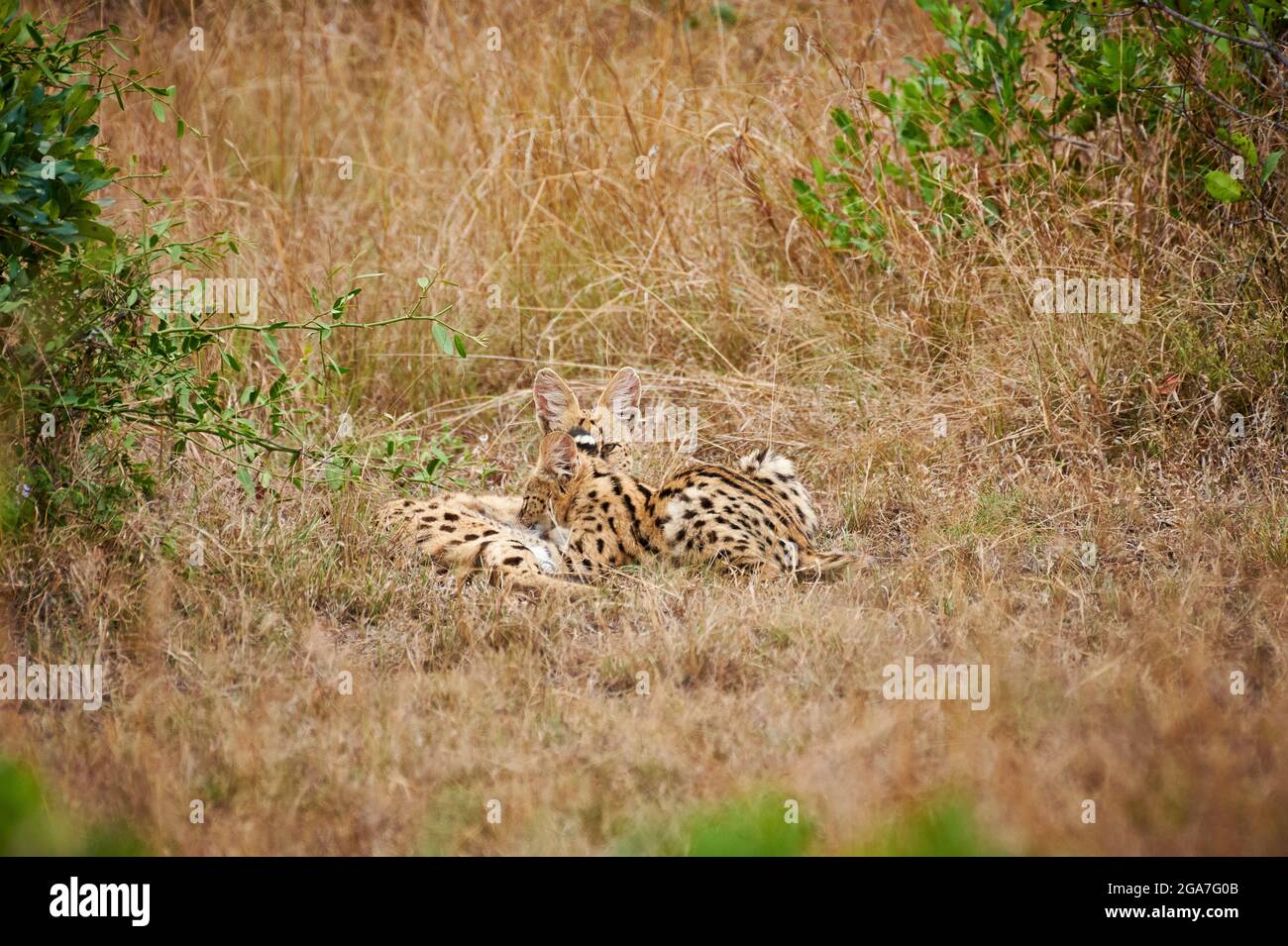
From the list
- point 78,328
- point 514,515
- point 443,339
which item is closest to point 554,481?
point 514,515

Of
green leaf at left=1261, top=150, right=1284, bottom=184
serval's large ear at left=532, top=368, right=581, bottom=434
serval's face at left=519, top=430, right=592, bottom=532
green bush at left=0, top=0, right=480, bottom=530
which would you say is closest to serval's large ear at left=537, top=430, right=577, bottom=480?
serval's face at left=519, top=430, right=592, bottom=532

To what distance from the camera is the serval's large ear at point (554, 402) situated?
5906 millimetres

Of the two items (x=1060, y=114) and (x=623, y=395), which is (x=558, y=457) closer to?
(x=623, y=395)

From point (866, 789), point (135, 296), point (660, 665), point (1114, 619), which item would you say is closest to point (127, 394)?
point (135, 296)

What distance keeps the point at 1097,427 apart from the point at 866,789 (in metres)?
2.81

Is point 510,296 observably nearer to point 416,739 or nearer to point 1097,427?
point 1097,427

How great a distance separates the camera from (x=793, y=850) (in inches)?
129

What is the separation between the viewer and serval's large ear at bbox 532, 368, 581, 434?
5906 mm

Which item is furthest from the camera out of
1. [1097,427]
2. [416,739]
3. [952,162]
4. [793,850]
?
[952,162]

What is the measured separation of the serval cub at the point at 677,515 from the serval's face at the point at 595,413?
23 cm

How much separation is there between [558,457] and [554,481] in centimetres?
11

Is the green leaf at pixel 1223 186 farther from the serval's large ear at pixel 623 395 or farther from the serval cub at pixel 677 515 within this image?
the serval's large ear at pixel 623 395

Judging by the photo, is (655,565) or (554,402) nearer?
(655,565)

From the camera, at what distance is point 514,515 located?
18.7 feet
